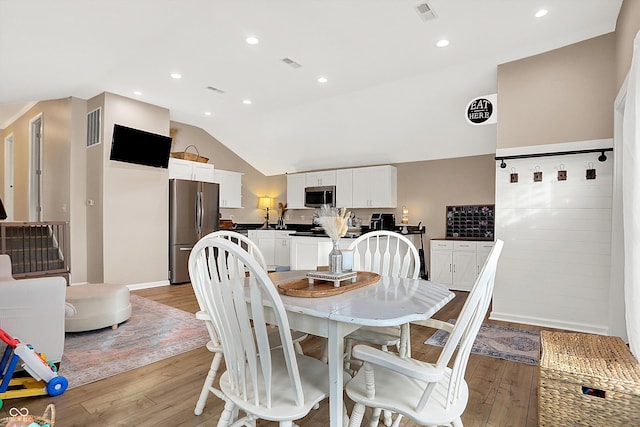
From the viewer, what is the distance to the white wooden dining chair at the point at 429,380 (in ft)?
3.87

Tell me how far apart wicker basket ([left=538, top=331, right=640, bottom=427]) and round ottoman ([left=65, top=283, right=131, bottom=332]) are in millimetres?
3480

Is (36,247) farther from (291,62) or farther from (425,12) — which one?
(425,12)

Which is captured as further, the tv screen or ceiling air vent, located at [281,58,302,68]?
the tv screen

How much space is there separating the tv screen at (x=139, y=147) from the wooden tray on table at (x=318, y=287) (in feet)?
13.7

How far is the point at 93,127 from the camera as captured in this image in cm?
511

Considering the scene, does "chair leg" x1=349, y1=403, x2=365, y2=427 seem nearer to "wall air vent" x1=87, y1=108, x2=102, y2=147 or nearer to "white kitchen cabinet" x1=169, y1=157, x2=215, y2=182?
"wall air vent" x1=87, y1=108, x2=102, y2=147

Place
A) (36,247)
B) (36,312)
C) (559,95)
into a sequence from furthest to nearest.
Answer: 1. (36,247)
2. (559,95)
3. (36,312)

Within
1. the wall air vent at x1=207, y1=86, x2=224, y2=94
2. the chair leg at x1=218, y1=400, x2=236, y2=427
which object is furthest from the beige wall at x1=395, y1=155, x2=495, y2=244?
the chair leg at x1=218, y1=400, x2=236, y2=427

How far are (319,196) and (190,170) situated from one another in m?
2.49

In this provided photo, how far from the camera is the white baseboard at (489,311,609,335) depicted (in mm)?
3394

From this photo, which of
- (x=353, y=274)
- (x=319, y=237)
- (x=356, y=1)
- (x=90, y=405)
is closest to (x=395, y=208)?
(x=319, y=237)

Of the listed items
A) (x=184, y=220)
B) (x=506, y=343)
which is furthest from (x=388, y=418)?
(x=184, y=220)

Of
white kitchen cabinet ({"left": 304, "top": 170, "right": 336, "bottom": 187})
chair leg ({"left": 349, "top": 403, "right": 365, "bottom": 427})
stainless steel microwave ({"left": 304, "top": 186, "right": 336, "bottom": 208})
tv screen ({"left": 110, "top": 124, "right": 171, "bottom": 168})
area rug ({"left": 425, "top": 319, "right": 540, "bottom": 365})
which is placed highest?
tv screen ({"left": 110, "top": 124, "right": 171, "bottom": 168})

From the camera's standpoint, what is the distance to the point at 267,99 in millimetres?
5238
